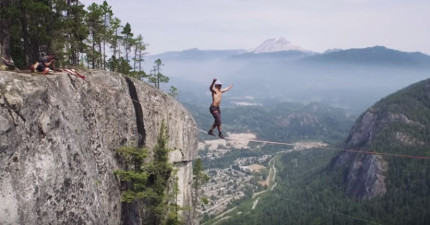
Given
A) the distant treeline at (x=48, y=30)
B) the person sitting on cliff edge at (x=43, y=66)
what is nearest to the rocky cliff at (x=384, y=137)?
the distant treeline at (x=48, y=30)

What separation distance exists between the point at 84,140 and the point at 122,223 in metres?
10.5

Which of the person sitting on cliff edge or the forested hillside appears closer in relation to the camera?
the person sitting on cliff edge

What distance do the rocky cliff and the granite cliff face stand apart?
11673cm

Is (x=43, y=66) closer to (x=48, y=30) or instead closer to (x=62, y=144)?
(x=62, y=144)

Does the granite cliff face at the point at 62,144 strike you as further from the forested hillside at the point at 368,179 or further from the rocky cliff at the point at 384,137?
the rocky cliff at the point at 384,137

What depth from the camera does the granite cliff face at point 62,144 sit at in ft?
56.2

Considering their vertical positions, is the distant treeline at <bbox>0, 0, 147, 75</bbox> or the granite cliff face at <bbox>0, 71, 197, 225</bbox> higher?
the distant treeline at <bbox>0, 0, 147, 75</bbox>

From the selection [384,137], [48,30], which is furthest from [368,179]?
[48,30]

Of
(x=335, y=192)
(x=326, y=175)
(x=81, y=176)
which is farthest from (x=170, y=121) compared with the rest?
(x=326, y=175)

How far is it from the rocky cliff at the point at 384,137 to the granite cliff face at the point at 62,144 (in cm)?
11673

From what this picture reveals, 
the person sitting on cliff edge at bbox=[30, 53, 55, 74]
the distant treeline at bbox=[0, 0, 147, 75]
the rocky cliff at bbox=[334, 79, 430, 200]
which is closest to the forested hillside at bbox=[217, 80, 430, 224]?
the rocky cliff at bbox=[334, 79, 430, 200]

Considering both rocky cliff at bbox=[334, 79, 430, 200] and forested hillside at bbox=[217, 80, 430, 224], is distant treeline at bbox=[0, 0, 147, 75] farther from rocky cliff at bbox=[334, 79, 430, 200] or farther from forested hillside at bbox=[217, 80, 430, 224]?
rocky cliff at bbox=[334, 79, 430, 200]

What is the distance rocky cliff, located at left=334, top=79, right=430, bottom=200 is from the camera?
131 meters

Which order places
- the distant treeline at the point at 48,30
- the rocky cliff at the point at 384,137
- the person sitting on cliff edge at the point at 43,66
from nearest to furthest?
the person sitting on cliff edge at the point at 43,66 → the distant treeline at the point at 48,30 → the rocky cliff at the point at 384,137
